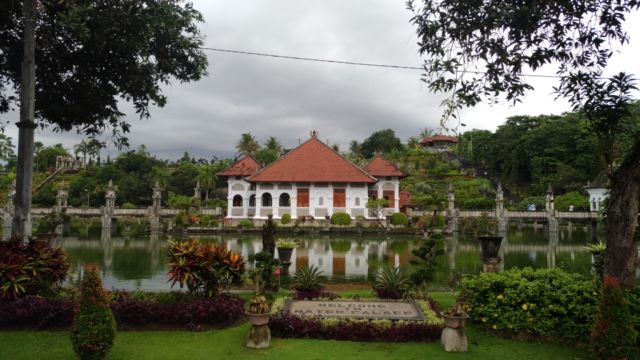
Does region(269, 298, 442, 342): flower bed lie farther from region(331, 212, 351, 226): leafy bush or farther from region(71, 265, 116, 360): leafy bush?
region(331, 212, 351, 226): leafy bush

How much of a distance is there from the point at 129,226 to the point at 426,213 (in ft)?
81.0

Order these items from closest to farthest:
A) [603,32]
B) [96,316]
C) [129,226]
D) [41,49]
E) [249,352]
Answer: [96,316] < [249,352] < [603,32] < [41,49] < [129,226]

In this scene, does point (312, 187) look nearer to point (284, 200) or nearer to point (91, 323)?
point (284, 200)

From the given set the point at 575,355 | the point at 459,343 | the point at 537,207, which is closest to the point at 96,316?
the point at 459,343

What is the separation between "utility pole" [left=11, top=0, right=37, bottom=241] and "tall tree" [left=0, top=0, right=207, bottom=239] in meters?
0.02

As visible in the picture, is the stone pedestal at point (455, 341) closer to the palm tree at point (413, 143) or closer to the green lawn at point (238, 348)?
the green lawn at point (238, 348)

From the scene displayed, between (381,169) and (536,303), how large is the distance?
33765mm

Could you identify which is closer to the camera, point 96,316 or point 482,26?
point 96,316

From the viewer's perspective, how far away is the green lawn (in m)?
6.29

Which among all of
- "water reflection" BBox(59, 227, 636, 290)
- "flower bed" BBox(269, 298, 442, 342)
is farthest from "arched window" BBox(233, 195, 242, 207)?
"flower bed" BBox(269, 298, 442, 342)

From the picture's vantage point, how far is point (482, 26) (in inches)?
266

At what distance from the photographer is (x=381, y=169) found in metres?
40.8

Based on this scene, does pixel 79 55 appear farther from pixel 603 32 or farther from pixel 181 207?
pixel 181 207

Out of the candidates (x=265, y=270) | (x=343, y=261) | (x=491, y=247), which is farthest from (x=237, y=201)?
(x=265, y=270)
